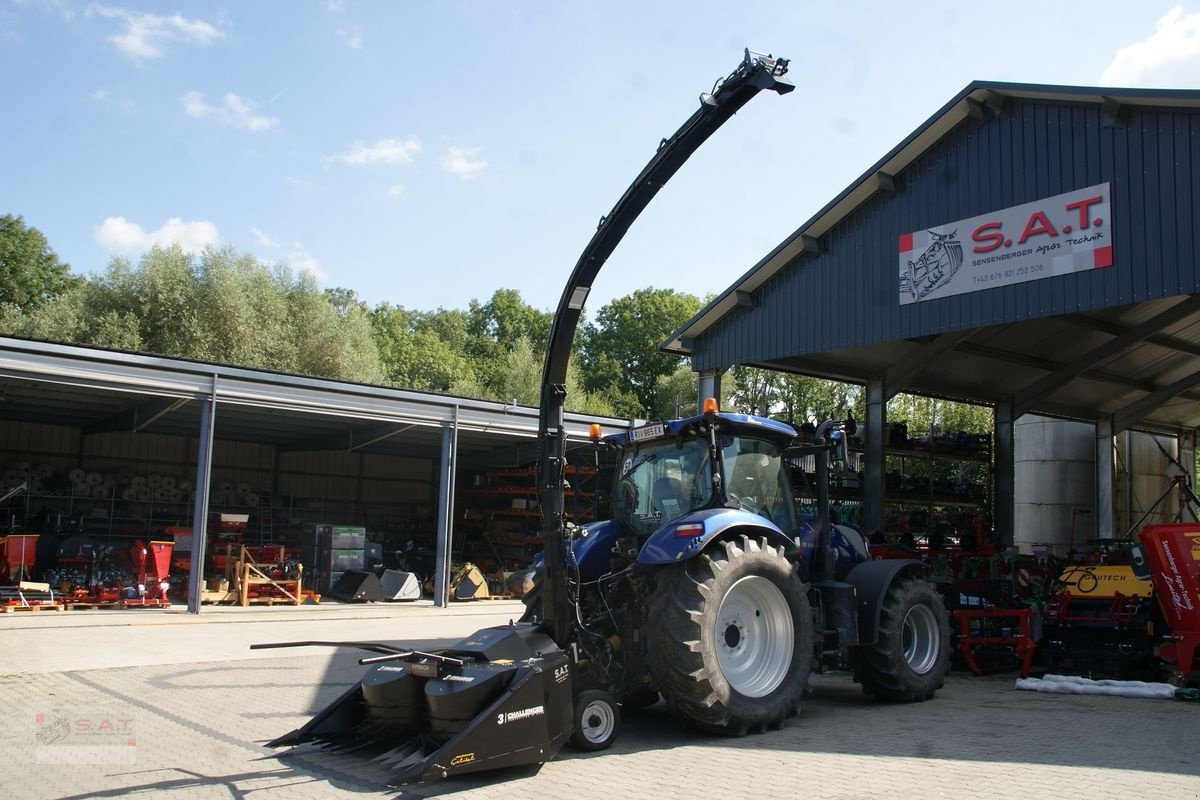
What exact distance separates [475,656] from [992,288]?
9.76 metres

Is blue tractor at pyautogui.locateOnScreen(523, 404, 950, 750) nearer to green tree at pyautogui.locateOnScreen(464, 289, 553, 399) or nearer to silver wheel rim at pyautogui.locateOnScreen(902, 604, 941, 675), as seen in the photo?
silver wheel rim at pyautogui.locateOnScreen(902, 604, 941, 675)

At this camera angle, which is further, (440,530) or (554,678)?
(440,530)

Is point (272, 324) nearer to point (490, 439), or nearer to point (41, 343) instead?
point (490, 439)

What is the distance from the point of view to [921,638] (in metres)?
9.28

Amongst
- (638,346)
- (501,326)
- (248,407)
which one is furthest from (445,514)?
(501,326)

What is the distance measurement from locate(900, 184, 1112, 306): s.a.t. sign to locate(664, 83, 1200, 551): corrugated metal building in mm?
19

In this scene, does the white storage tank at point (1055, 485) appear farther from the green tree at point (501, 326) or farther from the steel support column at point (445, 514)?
the green tree at point (501, 326)

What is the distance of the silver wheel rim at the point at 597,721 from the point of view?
21.4 ft

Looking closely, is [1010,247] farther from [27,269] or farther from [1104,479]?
[27,269]

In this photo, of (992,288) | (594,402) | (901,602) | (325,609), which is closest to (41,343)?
(325,609)

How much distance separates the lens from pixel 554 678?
19.8 ft

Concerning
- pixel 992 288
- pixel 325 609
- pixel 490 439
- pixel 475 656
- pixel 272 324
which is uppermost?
pixel 272 324

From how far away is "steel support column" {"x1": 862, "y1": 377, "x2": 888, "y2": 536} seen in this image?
1650cm

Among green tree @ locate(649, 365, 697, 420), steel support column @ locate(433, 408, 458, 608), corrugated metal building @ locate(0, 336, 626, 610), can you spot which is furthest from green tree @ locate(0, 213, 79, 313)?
steel support column @ locate(433, 408, 458, 608)
